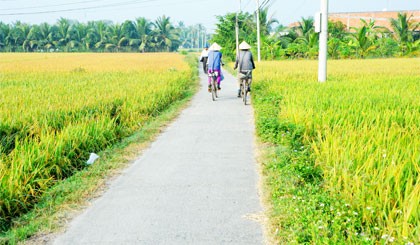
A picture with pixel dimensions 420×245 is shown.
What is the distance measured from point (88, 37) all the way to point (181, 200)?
7341 cm

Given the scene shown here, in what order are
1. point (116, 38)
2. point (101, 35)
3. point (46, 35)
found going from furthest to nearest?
point (46, 35) < point (101, 35) < point (116, 38)

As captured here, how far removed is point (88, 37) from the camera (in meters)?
72.9

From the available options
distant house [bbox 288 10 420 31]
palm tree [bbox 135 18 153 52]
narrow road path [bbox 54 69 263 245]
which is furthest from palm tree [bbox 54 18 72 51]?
narrow road path [bbox 54 69 263 245]

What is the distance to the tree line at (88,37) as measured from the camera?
7188 cm

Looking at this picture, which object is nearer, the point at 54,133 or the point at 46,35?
the point at 54,133

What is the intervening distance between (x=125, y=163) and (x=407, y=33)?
37658 millimetres

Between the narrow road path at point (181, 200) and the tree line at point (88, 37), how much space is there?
221ft

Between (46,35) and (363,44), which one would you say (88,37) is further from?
(363,44)

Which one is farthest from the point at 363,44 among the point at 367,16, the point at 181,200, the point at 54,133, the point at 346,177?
the point at 181,200

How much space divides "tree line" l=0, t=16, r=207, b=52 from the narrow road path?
221ft

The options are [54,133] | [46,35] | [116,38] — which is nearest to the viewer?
[54,133]

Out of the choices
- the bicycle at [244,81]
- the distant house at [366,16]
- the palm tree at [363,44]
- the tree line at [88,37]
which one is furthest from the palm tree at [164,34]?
the bicycle at [244,81]

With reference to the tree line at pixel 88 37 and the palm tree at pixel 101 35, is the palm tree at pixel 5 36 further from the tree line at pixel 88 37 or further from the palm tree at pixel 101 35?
the palm tree at pixel 101 35

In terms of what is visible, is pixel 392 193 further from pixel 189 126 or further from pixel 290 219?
pixel 189 126
